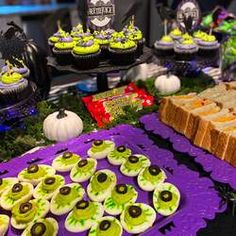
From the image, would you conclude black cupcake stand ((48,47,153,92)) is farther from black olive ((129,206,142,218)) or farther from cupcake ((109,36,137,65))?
black olive ((129,206,142,218))

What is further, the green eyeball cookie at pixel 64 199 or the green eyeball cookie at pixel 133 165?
the green eyeball cookie at pixel 133 165

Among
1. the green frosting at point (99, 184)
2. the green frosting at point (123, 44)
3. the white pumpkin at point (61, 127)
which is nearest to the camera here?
the green frosting at point (99, 184)

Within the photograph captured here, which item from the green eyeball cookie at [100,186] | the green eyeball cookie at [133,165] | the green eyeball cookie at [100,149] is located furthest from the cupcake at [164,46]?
the green eyeball cookie at [100,186]

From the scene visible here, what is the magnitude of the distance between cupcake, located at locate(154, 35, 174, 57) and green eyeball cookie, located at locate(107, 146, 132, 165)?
1.14 m

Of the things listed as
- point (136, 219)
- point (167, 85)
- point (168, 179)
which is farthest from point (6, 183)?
point (167, 85)

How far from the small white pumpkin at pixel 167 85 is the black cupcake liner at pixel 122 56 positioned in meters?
0.42

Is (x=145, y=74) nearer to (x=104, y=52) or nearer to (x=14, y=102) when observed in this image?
(x=104, y=52)

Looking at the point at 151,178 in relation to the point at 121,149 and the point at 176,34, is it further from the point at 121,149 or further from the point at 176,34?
the point at 176,34

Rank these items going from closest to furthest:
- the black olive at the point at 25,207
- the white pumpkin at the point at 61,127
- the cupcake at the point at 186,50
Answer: the black olive at the point at 25,207 < the white pumpkin at the point at 61,127 < the cupcake at the point at 186,50

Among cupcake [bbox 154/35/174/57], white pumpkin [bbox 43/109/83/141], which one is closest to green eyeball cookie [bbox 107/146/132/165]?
white pumpkin [bbox 43/109/83/141]

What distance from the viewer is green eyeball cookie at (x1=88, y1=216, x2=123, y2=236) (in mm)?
1175

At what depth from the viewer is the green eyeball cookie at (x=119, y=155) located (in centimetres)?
157

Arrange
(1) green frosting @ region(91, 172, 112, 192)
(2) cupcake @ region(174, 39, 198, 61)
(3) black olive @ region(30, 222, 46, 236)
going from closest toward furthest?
1. (3) black olive @ region(30, 222, 46, 236)
2. (1) green frosting @ region(91, 172, 112, 192)
3. (2) cupcake @ region(174, 39, 198, 61)

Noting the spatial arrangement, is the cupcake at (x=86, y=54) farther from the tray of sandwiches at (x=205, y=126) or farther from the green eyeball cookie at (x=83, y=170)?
the green eyeball cookie at (x=83, y=170)
